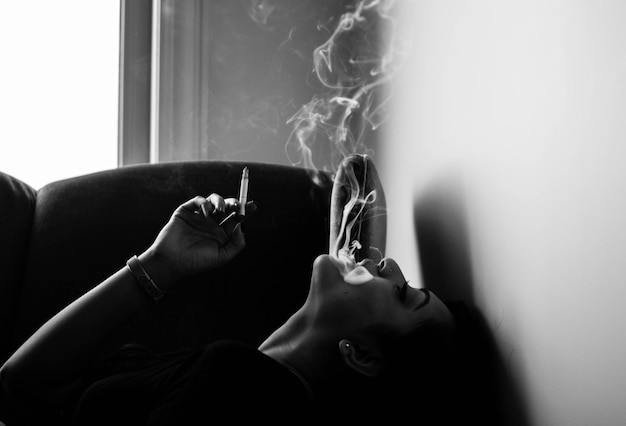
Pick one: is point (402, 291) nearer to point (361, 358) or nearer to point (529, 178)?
point (361, 358)

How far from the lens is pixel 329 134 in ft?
7.18

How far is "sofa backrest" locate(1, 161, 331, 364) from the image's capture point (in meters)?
1.46

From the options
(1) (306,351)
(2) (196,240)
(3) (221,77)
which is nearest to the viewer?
(1) (306,351)

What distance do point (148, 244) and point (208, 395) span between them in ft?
2.31

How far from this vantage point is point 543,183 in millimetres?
837

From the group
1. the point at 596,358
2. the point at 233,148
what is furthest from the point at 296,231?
the point at 596,358

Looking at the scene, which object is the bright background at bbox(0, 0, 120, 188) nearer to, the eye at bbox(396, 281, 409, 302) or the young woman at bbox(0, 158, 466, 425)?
the young woman at bbox(0, 158, 466, 425)

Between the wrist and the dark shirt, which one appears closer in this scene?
the dark shirt

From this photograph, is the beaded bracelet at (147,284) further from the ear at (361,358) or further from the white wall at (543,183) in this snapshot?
the white wall at (543,183)

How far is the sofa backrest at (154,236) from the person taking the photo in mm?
1464

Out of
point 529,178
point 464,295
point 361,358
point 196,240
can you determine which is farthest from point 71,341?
point 529,178

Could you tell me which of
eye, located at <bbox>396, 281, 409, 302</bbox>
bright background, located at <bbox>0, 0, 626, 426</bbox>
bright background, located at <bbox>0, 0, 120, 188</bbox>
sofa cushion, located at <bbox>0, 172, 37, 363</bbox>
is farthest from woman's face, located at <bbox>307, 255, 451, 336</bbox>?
bright background, located at <bbox>0, 0, 120, 188</bbox>

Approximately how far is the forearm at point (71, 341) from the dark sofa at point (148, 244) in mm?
254

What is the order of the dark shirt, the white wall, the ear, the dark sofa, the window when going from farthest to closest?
the window, the dark sofa, the ear, the dark shirt, the white wall
